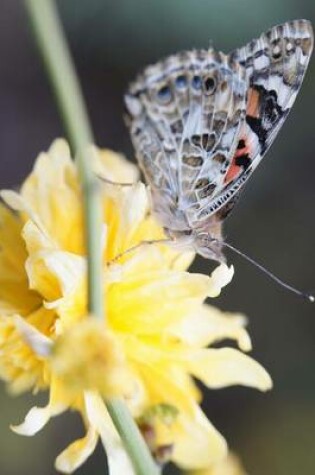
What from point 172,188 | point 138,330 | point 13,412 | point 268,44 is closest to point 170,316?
point 138,330

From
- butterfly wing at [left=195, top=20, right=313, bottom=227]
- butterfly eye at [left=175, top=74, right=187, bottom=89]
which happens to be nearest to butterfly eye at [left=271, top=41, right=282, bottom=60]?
butterfly wing at [left=195, top=20, right=313, bottom=227]

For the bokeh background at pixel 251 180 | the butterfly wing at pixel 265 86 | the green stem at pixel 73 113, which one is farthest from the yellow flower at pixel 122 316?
the bokeh background at pixel 251 180

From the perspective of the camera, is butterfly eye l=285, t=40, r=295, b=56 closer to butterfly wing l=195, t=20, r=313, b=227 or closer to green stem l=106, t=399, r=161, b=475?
butterfly wing l=195, t=20, r=313, b=227

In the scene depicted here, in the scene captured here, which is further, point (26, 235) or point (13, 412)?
point (13, 412)

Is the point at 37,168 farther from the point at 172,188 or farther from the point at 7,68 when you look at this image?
the point at 7,68

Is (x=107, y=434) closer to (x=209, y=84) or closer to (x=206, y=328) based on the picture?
(x=206, y=328)

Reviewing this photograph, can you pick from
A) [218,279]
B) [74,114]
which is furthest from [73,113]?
[218,279]
